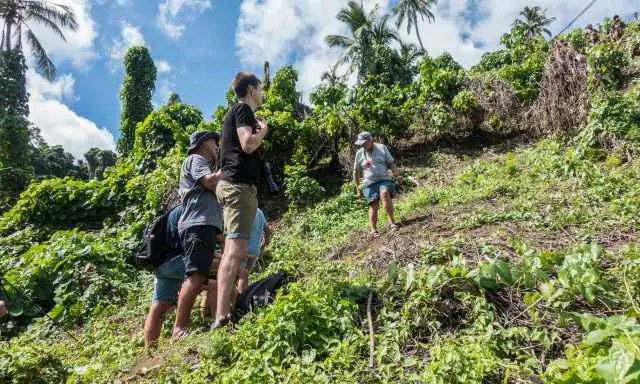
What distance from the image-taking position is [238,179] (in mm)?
2711

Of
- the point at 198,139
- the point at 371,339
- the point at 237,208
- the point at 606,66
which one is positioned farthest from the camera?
the point at 606,66

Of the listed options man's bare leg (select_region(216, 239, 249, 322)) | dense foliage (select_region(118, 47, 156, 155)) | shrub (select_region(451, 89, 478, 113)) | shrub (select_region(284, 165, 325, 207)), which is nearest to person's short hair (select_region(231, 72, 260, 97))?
man's bare leg (select_region(216, 239, 249, 322))

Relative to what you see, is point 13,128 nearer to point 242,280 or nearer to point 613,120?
point 242,280

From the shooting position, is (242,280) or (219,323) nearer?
(219,323)

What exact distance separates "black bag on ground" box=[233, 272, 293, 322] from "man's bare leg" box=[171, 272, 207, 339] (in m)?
0.32

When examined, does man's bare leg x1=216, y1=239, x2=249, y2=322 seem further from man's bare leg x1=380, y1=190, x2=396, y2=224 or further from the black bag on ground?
man's bare leg x1=380, y1=190, x2=396, y2=224

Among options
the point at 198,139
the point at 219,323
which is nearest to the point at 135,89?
the point at 198,139

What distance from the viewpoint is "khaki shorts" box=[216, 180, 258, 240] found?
2.68 metres

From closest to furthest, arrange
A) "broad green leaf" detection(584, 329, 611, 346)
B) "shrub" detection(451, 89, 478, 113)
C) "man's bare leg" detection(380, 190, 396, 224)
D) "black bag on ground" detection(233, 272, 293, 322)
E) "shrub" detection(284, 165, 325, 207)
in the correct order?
"broad green leaf" detection(584, 329, 611, 346)
"black bag on ground" detection(233, 272, 293, 322)
"man's bare leg" detection(380, 190, 396, 224)
"shrub" detection(284, 165, 325, 207)
"shrub" detection(451, 89, 478, 113)

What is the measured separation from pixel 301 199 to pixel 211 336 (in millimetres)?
5825

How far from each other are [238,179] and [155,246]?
34.6 inches

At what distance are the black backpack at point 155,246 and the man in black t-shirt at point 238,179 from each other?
62 cm

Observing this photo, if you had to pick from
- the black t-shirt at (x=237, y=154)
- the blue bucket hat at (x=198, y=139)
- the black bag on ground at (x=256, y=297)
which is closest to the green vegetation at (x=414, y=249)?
the black bag on ground at (x=256, y=297)

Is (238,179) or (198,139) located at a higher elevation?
(198,139)
